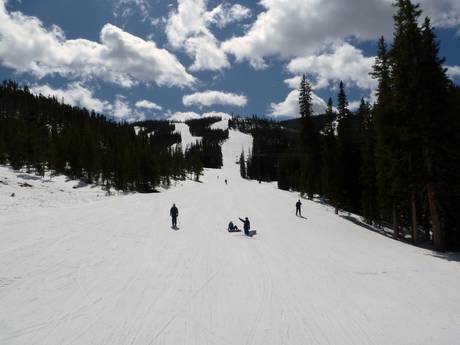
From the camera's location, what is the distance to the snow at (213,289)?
7.04 meters

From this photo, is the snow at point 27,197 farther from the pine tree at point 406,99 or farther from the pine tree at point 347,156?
the pine tree at point 347,156

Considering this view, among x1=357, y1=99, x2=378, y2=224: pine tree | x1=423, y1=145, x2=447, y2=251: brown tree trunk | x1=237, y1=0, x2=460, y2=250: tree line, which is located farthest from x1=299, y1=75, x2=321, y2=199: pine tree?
x1=423, y1=145, x2=447, y2=251: brown tree trunk

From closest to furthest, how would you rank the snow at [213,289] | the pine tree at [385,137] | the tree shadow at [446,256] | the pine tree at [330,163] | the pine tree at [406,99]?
1. the snow at [213,289]
2. the tree shadow at [446,256]
3. the pine tree at [406,99]
4. the pine tree at [385,137]
5. the pine tree at [330,163]

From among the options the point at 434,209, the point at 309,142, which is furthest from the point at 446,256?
the point at 309,142

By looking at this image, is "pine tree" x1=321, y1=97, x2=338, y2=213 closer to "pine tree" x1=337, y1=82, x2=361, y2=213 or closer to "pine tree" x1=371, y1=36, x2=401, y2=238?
"pine tree" x1=337, y1=82, x2=361, y2=213

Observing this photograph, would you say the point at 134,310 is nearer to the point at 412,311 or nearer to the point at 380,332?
the point at 380,332

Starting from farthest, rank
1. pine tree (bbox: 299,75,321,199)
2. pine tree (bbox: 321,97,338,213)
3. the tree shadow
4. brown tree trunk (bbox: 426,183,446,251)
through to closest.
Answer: pine tree (bbox: 299,75,321,199) → pine tree (bbox: 321,97,338,213) → brown tree trunk (bbox: 426,183,446,251) → the tree shadow

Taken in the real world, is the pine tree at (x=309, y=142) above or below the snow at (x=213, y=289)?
above

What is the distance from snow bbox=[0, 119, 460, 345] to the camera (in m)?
7.04

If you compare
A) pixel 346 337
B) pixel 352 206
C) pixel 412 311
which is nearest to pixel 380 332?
pixel 346 337

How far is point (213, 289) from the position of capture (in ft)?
32.7

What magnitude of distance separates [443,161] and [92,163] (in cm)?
6044

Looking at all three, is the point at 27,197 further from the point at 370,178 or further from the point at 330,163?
the point at 370,178

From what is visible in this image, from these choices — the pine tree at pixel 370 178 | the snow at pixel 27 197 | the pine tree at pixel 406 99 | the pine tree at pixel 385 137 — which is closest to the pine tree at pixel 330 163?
the pine tree at pixel 370 178
